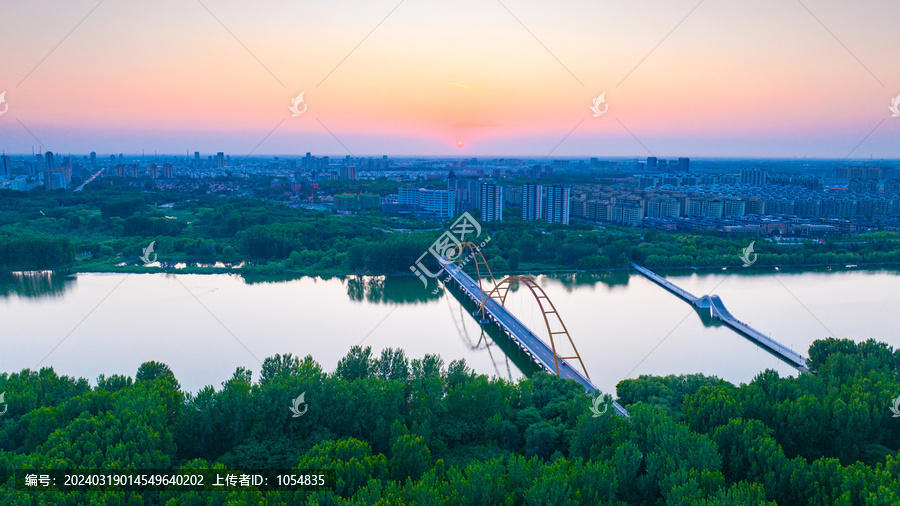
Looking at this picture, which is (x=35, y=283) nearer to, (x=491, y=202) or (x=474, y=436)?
(x=474, y=436)

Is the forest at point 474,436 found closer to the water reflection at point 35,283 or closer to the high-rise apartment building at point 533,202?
the water reflection at point 35,283

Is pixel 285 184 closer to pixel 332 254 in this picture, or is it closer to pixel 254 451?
pixel 332 254

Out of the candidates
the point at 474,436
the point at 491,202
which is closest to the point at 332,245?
the point at 491,202

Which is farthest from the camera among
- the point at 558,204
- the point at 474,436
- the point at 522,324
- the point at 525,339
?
the point at 558,204

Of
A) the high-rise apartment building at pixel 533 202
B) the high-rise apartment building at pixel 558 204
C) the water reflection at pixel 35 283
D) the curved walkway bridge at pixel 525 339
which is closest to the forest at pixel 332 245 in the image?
the water reflection at pixel 35 283

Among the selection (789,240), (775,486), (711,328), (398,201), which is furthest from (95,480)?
(398,201)

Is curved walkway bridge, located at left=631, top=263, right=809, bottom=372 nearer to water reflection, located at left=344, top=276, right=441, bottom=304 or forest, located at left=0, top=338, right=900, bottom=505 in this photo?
forest, located at left=0, top=338, right=900, bottom=505

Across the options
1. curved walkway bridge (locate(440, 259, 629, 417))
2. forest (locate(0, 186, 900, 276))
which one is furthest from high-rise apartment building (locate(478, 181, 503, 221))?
curved walkway bridge (locate(440, 259, 629, 417))
